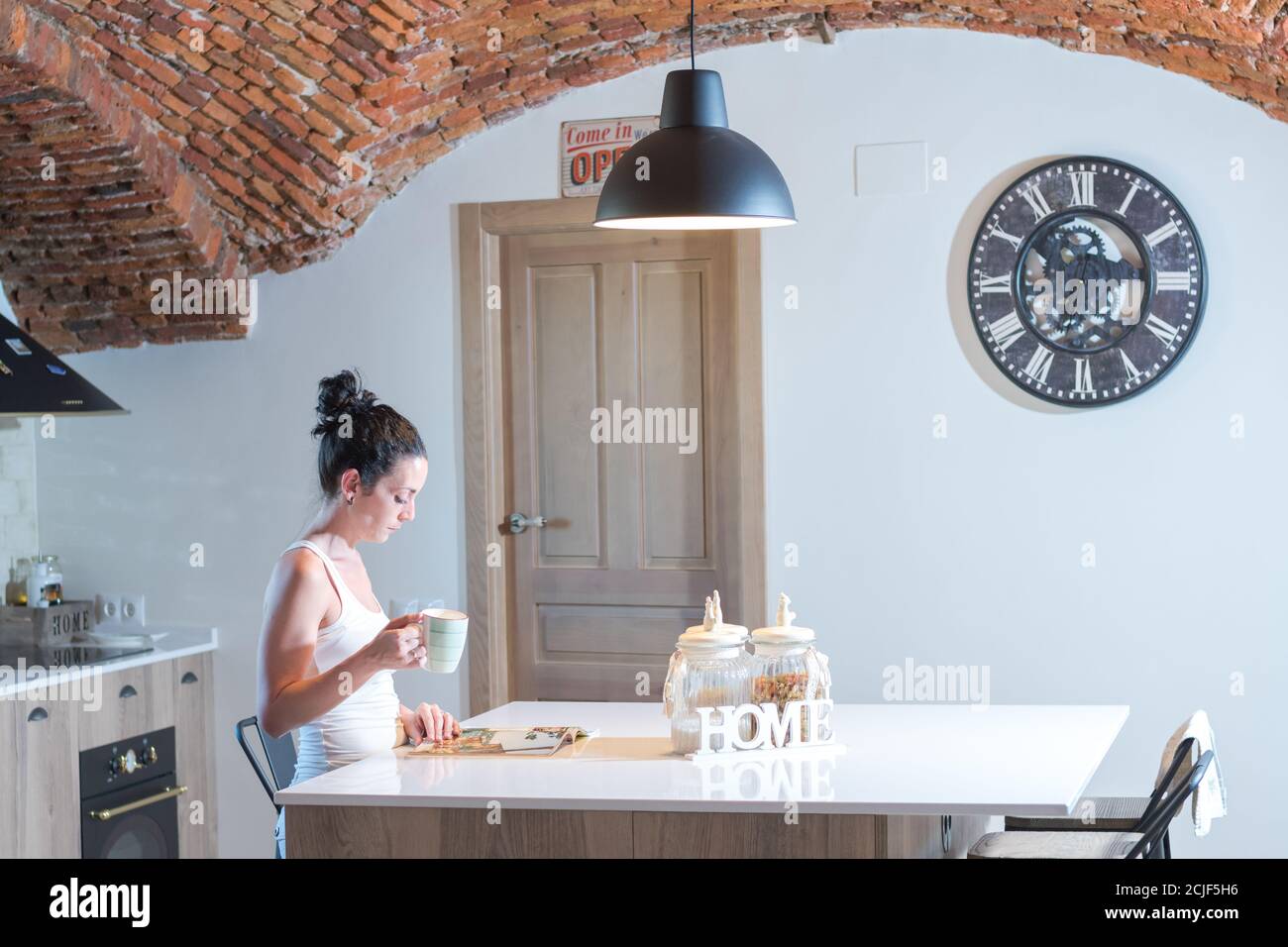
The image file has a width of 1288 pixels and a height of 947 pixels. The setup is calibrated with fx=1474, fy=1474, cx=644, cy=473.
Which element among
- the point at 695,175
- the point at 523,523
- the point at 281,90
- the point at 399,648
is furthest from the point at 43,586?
the point at 695,175

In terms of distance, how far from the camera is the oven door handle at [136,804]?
4.31 meters

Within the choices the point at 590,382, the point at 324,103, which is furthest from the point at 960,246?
the point at 324,103

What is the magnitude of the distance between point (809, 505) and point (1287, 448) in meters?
1.34

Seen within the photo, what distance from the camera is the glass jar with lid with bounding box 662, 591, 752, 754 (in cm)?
271

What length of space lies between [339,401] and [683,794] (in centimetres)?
110

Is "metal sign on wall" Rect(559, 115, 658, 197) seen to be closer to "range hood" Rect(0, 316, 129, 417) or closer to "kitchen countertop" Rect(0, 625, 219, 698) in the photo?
"range hood" Rect(0, 316, 129, 417)

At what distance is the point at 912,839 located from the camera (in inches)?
95.7

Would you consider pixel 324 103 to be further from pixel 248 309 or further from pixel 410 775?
pixel 410 775

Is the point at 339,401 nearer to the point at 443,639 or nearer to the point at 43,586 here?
the point at 443,639

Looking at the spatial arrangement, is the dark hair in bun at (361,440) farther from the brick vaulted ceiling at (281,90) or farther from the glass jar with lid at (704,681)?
the brick vaulted ceiling at (281,90)

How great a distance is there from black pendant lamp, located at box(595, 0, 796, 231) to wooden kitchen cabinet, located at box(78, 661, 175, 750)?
7.95 ft

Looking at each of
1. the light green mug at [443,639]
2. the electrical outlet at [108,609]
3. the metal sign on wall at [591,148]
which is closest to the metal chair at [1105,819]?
the light green mug at [443,639]

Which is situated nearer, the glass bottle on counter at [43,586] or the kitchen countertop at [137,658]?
the kitchen countertop at [137,658]

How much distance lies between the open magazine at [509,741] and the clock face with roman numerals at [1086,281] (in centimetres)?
197
